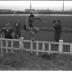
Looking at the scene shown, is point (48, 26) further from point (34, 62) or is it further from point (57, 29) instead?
point (34, 62)

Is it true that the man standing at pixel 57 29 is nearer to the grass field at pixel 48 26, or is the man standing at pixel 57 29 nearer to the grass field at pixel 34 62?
the grass field at pixel 48 26

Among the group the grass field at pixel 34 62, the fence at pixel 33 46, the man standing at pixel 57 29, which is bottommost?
the grass field at pixel 34 62

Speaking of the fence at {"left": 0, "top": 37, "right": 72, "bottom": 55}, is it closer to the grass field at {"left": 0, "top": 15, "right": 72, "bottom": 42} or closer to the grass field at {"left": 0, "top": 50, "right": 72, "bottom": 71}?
the grass field at {"left": 0, "top": 50, "right": 72, "bottom": 71}

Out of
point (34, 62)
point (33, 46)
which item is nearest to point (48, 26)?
point (33, 46)

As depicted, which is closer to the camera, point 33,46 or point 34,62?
point 34,62

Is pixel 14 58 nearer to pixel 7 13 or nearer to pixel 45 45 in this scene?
pixel 45 45

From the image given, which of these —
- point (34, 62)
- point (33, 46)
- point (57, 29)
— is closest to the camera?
point (34, 62)

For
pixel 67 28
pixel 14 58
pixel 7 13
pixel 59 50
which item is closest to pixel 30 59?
pixel 14 58

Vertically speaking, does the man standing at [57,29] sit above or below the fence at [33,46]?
above

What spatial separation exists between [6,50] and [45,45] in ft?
6.34

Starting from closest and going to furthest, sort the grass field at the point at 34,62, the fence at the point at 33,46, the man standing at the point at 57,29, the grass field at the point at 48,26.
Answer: the grass field at the point at 34,62 → the fence at the point at 33,46 → the man standing at the point at 57,29 → the grass field at the point at 48,26

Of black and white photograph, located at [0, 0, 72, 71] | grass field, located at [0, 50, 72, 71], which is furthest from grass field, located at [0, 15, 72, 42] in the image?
grass field, located at [0, 50, 72, 71]

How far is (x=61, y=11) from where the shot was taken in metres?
14.7

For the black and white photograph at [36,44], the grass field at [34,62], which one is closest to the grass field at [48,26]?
the black and white photograph at [36,44]
